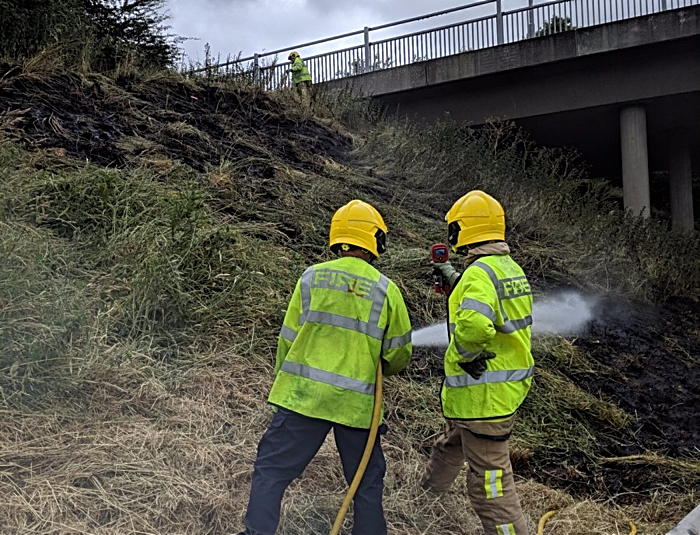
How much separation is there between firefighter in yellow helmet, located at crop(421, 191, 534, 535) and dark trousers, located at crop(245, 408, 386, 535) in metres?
0.47

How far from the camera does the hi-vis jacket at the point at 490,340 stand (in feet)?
9.53

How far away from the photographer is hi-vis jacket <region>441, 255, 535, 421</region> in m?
2.91

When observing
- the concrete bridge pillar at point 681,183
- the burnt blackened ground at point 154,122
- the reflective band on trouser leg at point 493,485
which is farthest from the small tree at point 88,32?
the concrete bridge pillar at point 681,183

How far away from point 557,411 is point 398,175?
4.90m

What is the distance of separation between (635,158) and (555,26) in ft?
11.1

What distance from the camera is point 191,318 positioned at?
448 centimetres

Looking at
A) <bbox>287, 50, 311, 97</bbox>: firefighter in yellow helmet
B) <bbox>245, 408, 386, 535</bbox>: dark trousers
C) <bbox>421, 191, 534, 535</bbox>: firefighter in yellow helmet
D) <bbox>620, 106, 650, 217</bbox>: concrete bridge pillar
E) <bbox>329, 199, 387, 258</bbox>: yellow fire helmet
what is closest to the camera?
<bbox>245, 408, 386, 535</bbox>: dark trousers

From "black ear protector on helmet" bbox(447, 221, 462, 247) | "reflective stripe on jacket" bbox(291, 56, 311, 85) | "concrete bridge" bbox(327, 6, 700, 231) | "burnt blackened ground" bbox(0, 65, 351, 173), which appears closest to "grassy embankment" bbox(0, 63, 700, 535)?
"burnt blackened ground" bbox(0, 65, 351, 173)

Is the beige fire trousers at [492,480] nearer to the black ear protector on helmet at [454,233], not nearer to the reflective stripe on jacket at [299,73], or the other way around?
the black ear protector on helmet at [454,233]

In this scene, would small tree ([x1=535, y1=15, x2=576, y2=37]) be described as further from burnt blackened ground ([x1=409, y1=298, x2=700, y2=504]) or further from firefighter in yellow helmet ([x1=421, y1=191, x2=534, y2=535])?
firefighter in yellow helmet ([x1=421, y1=191, x2=534, y2=535])

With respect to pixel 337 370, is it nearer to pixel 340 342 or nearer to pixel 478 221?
pixel 340 342

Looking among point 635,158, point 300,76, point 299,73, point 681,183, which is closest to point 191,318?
point 300,76

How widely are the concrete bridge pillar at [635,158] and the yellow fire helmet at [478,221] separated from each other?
465 inches

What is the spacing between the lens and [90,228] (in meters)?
4.98
